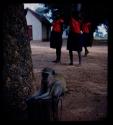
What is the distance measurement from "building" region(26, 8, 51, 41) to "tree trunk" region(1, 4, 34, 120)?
2019 cm

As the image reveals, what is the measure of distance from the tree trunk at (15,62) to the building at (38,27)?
20.2m

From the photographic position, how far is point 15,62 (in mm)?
4816

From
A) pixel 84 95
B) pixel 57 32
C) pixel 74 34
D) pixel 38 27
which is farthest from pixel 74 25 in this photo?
pixel 38 27

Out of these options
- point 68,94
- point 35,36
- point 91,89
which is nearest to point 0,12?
point 68,94

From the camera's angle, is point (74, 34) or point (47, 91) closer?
point (47, 91)

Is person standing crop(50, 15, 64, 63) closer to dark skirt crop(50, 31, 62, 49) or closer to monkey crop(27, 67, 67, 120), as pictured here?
dark skirt crop(50, 31, 62, 49)

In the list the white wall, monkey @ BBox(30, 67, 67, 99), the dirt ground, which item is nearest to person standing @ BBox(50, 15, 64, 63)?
the dirt ground

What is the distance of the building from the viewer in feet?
84.1

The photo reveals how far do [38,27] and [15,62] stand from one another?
874 inches

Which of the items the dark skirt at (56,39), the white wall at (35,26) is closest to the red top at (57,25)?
the dark skirt at (56,39)

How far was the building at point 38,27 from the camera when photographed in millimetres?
25623

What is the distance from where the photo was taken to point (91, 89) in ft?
21.2

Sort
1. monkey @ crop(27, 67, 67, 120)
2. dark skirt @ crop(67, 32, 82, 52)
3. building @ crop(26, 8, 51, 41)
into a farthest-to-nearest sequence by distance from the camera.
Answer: building @ crop(26, 8, 51, 41)
dark skirt @ crop(67, 32, 82, 52)
monkey @ crop(27, 67, 67, 120)

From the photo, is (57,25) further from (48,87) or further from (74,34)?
(48,87)
